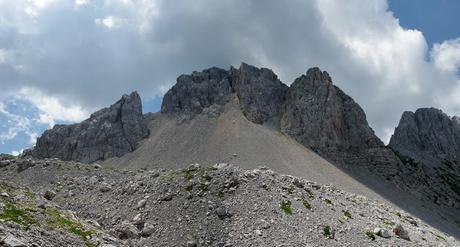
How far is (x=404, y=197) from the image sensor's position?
140 meters

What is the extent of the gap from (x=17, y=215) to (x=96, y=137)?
136 meters

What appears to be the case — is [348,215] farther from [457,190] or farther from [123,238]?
[457,190]

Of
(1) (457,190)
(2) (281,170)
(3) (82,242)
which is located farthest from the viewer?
(1) (457,190)

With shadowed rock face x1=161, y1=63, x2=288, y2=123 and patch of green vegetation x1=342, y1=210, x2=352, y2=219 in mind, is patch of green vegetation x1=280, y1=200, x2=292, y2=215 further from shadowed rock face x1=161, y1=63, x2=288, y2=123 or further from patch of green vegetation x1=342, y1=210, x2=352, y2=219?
shadowed rock face x1=161, y1=63, x2=288, y2=123

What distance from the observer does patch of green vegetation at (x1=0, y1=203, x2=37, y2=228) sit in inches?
1170

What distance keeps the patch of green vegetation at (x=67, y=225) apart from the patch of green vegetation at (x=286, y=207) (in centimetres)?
1747

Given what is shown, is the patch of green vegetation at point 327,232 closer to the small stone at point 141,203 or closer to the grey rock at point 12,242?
the small stone at point 141,203

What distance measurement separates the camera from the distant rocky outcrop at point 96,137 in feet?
524

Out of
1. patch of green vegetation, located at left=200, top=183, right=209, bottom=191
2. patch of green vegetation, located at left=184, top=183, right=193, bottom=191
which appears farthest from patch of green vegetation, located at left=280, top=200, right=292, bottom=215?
patch of green vegetation, located at left=184, top=183, right=193, bottom=191

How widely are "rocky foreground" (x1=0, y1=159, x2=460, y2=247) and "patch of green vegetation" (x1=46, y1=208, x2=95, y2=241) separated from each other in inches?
4.1

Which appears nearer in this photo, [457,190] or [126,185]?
[126,185]

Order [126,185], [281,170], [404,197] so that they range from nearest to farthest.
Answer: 1. [126,185]
2. [281,170]
3. [404,197]

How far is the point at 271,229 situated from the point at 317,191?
15.2 m

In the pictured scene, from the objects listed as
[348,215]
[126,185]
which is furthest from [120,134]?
[348,215]
